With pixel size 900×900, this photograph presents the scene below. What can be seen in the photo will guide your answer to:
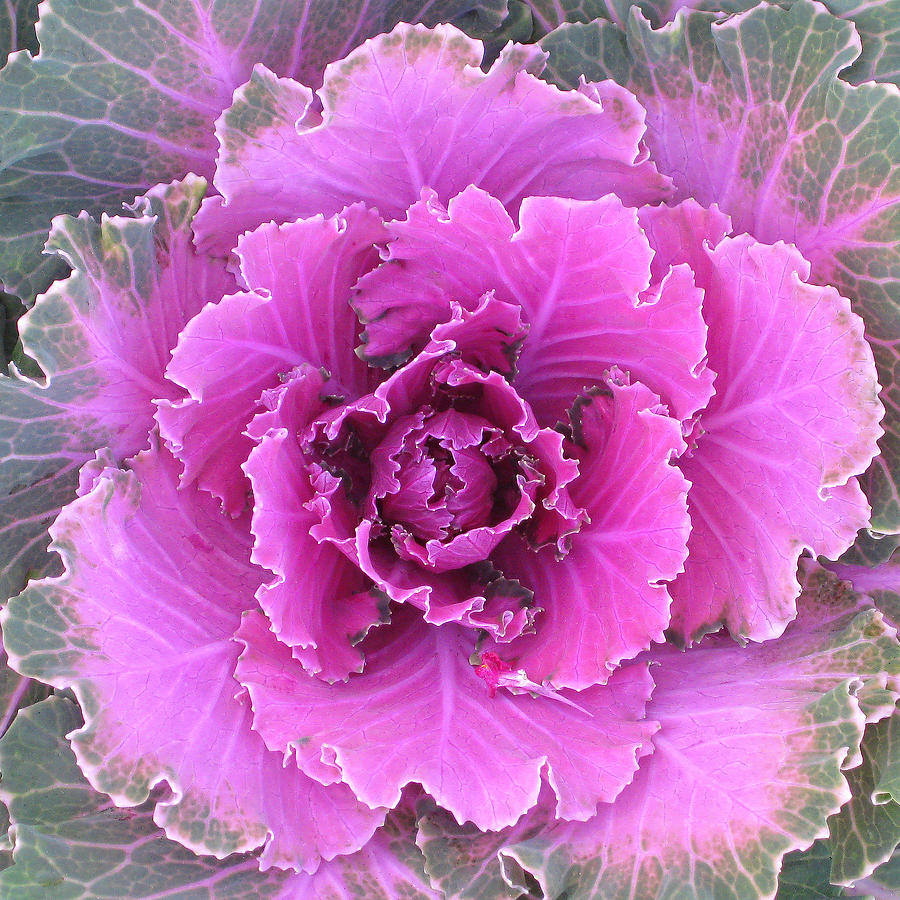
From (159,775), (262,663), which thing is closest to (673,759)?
(262,663)

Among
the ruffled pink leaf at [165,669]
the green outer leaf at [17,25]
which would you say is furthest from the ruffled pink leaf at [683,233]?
the green outer leaf at [17,25]

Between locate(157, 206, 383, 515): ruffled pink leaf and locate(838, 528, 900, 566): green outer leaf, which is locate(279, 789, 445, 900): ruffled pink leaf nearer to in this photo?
locate(157, 206, 383, 515): ruffled pink leaf

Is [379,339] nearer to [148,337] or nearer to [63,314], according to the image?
[148,337]

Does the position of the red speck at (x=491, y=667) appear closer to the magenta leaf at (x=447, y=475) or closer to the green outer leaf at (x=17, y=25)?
the magenta leaf at (x=447, y=475)

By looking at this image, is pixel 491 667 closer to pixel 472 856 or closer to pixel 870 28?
pixel 472 856

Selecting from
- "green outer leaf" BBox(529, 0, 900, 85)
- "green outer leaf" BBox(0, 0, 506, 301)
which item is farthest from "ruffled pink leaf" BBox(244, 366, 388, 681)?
"green outer leaf" BBox(529, 0, 900, 85)

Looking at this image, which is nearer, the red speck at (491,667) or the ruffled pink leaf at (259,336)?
the ruffled pink leaf at (259,336)
